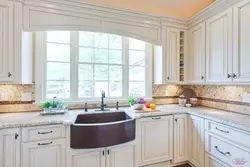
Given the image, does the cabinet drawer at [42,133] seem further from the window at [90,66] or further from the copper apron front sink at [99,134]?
the window at [90,66]

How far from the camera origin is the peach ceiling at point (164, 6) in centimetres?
241

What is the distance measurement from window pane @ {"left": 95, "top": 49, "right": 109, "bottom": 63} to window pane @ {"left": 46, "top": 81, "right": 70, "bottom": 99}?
647 mm

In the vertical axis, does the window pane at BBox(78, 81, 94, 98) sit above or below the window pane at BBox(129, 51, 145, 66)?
Result: below

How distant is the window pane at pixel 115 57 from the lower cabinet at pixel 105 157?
1418 mm

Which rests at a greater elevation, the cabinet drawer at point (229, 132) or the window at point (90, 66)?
the window at point (90, 66)

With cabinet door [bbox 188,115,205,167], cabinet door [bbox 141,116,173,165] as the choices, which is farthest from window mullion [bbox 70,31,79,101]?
cabinet door [bbox 188,115,205,167]

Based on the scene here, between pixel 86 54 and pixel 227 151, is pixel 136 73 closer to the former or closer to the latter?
pixel 86 54

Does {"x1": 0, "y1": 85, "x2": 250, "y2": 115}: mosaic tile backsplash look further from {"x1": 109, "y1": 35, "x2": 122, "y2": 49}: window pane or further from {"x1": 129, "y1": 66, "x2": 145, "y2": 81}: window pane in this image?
{"x1": 109, "y1": 35, "x2": 122, "y2": 49}: window pane

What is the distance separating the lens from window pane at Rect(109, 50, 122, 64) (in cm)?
256

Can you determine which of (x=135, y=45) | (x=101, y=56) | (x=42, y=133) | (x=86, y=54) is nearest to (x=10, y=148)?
(x=42, y=133)

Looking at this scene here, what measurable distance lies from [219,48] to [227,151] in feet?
4.50

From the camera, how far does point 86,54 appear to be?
2.42 m

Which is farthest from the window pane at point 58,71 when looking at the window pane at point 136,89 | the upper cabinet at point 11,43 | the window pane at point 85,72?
the window pane at point 136,89

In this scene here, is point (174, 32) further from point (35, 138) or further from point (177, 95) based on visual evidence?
point (35, 138)
